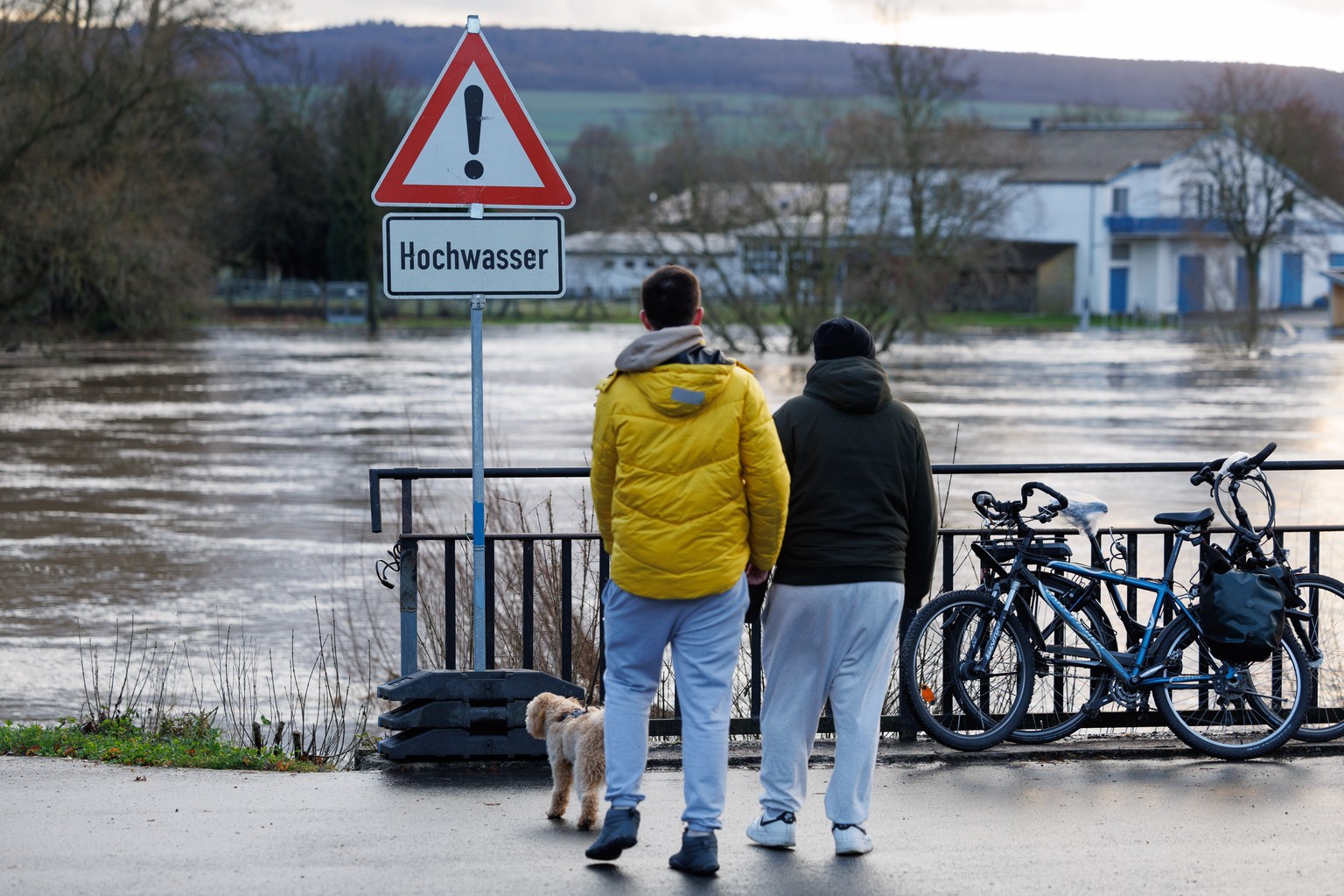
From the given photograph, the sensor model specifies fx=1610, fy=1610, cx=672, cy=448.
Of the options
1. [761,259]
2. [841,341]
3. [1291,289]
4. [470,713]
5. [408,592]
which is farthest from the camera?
[1291,289]

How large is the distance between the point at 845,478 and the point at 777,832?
3.87ft

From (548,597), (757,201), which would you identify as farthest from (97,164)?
(548,597)

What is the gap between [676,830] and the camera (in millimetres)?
5461

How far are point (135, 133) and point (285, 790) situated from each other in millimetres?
44686

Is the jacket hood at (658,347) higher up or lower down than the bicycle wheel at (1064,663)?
higher up

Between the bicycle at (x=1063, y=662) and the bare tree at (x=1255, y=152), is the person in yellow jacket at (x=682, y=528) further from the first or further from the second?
the bare tree at (x=1255, y=152)

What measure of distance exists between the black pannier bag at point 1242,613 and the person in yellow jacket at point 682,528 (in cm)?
225

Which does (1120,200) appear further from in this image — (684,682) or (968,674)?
(684,682)

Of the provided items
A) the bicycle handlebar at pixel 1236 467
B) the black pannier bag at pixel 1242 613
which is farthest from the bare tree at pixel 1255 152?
the black pannier bag at pixel 1242 613

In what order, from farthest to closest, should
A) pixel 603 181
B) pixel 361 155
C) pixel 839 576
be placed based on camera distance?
1. pixel 603 181
2. pixel 361 155
3. pixel 839 576

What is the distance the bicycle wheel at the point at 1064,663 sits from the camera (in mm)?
6566

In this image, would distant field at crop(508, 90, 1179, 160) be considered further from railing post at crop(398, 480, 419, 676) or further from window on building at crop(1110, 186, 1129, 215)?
railing post at crop(398, 480, 419, 676)

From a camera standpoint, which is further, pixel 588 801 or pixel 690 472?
pixel 588 801

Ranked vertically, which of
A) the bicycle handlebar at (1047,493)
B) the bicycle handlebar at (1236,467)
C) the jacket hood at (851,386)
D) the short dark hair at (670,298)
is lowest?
the bicycle handlebar at (1047,493)
